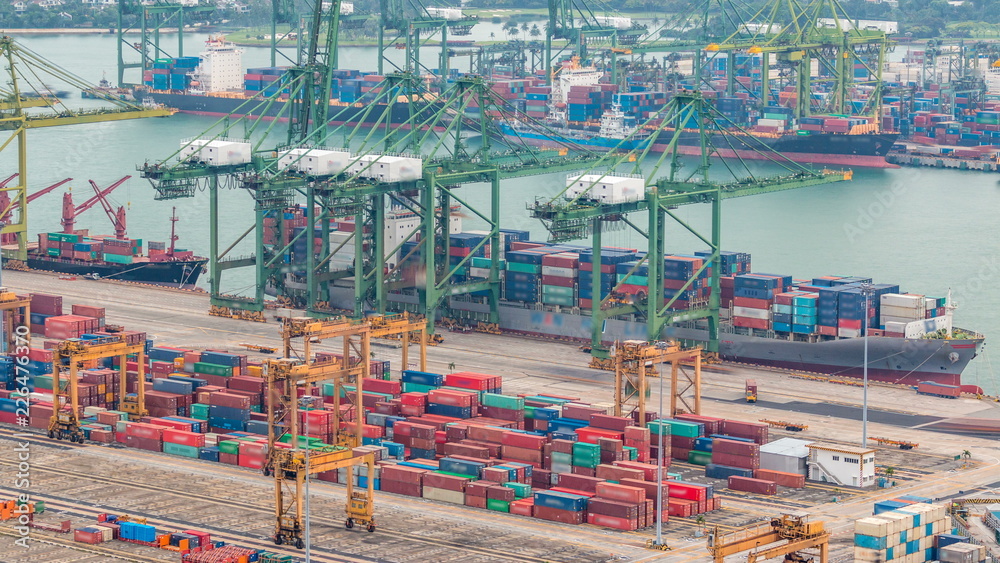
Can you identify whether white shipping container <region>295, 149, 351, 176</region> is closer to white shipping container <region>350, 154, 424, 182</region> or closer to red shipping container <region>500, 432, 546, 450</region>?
white shipping container <region>350, 154, 424, 182</region>

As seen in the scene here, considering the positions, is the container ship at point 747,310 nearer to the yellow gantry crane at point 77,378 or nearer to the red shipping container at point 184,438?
the yellow gantry crane at point 77,378

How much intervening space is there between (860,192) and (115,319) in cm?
7319

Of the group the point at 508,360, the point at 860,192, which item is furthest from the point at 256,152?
the point at 860,192

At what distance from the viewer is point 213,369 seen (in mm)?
83875

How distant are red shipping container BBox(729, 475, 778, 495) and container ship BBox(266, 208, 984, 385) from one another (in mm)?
21751

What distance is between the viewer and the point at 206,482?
71.4 m

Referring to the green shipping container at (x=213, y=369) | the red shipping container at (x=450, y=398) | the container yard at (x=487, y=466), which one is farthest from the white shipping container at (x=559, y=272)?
the red shipping container at (x=450, y=398)

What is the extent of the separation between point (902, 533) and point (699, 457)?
1525 centimetres

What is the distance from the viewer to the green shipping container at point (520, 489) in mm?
68500

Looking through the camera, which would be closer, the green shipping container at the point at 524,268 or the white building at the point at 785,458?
the white building at the point at 785,458

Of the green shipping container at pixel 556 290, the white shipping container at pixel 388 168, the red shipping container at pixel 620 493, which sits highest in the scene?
the white shipping container at pixel 388 168

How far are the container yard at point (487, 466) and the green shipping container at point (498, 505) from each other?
0.16 ft

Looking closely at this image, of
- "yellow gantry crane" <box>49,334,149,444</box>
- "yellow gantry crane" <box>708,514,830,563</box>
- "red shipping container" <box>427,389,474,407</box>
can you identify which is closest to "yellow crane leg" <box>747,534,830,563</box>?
"yellow gantry crane" <box>708,514,830,563</box>

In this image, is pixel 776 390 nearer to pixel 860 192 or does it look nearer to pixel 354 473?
pixel 354 473
